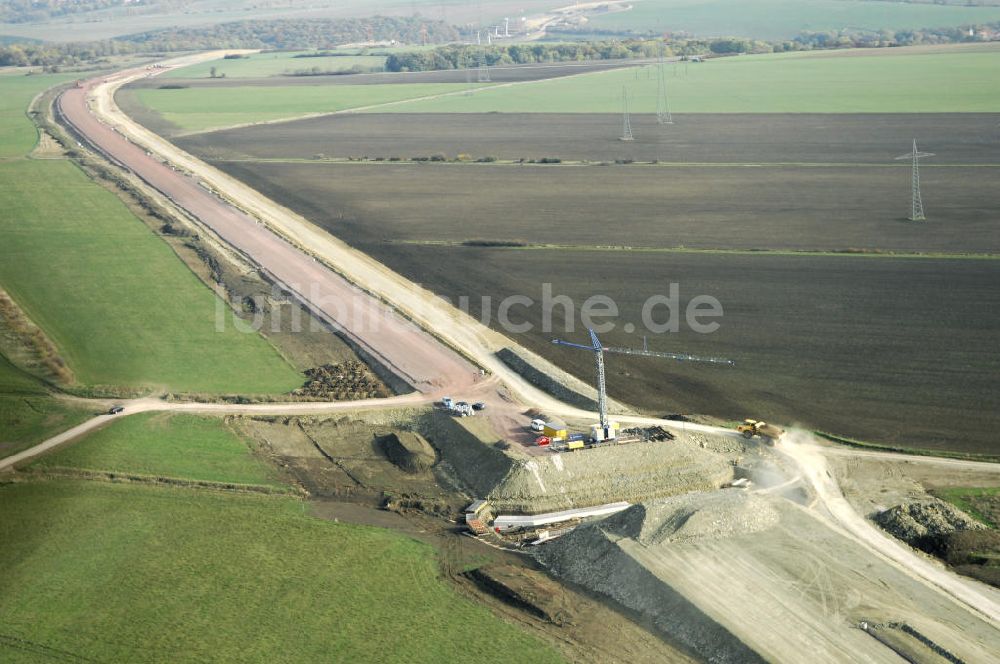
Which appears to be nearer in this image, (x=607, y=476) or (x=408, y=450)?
(x=607, y=476)

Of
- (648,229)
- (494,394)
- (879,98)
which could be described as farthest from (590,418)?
(879,98)

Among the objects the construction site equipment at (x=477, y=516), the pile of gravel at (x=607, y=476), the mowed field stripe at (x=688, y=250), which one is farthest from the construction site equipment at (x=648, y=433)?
the mowed field stripe at (x=688, y=250)

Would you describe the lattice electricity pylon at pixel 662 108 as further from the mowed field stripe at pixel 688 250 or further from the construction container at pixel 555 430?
the construction container at pixel 555 430

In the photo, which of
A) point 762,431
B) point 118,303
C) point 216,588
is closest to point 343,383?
point 216,588

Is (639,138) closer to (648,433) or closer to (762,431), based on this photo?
(762,431)

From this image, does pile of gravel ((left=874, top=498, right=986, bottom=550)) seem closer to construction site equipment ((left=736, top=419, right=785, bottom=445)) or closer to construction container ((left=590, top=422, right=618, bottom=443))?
construction site equipment ((left=736, top=419, right=785, bottom=445))

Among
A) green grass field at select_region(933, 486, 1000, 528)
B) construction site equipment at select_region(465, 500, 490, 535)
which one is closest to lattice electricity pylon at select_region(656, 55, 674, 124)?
green grass field at select_region(933, 486, 1000, 528)

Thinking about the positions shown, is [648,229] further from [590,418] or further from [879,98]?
[879,98]
